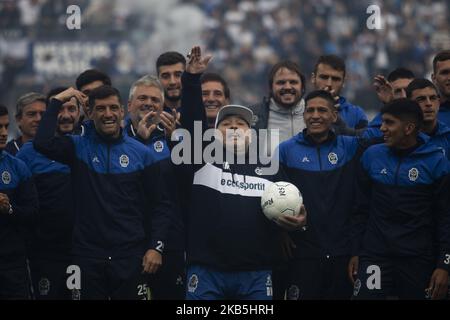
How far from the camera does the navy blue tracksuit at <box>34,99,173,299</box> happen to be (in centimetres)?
884

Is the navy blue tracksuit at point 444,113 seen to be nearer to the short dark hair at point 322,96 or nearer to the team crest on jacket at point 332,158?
the short dark hair at point 322,96

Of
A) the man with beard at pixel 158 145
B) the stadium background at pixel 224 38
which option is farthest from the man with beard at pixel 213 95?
the stadium background at pixel 224 38

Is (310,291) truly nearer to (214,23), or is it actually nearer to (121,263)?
(121,263)

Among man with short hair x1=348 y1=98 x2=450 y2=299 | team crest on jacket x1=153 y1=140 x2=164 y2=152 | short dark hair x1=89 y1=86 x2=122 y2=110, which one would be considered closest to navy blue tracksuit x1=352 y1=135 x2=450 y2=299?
man with short hair x1=348 y1=98 x2=450 y2=299

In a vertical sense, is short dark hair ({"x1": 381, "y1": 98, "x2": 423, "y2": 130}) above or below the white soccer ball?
above

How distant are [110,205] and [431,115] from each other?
8.90ft

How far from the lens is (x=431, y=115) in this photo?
9414mm

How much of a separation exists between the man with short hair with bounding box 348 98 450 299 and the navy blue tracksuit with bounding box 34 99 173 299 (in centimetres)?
164

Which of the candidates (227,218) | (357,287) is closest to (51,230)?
(227,218)

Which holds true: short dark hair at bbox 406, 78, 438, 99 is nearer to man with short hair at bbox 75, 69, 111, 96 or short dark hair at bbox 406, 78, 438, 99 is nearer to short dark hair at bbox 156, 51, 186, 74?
short dark hair at bbox 156, 51, 186, 74

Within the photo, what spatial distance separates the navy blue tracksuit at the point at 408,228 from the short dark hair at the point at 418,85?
0.79 m

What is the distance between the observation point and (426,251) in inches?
346
